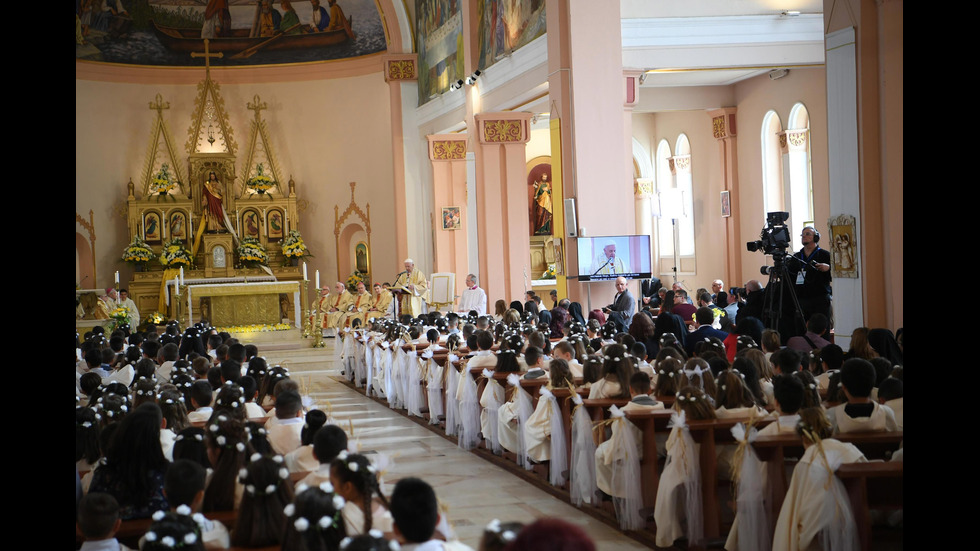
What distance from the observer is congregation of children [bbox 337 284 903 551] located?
15.3 feet

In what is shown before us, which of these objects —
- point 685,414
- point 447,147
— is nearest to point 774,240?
point 685,414

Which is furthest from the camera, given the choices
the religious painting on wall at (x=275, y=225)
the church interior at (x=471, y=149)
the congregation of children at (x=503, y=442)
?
the religious painting on wall at (x=275, y=225)

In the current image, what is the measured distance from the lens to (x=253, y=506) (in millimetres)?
3777

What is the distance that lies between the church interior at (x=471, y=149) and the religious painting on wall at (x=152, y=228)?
0.03 m

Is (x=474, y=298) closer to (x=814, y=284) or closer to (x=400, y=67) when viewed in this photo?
(x=400, y=67)

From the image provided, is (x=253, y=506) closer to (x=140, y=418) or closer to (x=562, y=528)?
(x=140, y=418)

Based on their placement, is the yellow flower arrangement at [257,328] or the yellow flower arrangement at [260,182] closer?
the yellow flower arrangement at [257,328]

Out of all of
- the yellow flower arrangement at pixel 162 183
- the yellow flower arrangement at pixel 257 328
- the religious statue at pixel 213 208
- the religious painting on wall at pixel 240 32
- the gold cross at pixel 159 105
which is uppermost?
the religious painting on wall at pixel 240 32

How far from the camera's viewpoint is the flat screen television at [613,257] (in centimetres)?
1400

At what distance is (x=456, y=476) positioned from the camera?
8.25 m

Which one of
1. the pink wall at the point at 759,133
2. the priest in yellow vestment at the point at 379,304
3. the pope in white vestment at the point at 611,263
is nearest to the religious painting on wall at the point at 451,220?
the priest in yellow vestment at the point at 379,304

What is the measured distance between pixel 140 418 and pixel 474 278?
13.3 meters

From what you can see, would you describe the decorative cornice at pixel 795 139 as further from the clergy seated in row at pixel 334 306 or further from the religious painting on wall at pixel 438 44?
the clergy seated in row at pixel 334 306

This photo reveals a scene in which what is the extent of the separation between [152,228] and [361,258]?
5.20 metres
